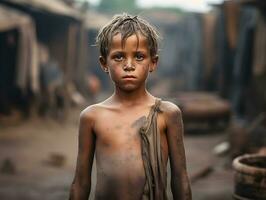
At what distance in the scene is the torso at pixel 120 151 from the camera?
2195 mm

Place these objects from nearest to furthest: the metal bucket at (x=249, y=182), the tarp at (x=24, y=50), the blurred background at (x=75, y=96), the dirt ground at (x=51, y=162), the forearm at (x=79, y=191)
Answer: the forearm at (x=79, y=191) < the metal bucket at (x=249, y=182) < the dirt ground at (x=51, y=162) < the blurred background at (x=75, y=96) < the tarp at (x=24, y=50)

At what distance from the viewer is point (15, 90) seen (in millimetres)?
11695

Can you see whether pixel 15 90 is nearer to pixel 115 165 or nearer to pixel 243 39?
pixel 243 39

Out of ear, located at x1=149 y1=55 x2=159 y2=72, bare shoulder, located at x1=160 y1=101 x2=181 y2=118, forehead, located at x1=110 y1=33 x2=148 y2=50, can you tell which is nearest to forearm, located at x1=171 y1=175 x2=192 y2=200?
bare shoulder, located at x1=160 y1=101 x2=181 y2=118

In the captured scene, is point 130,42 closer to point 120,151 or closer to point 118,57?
point 118,57

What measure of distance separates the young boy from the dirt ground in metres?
3.19

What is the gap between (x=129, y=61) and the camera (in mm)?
2141

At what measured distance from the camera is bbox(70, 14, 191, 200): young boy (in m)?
2.17

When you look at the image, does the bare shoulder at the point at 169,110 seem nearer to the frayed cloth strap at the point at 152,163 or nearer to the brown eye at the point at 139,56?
the frayed cloth strap at the point at 152,163

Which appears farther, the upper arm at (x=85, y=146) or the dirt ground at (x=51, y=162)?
the dirt ground at (x=51, y=162)

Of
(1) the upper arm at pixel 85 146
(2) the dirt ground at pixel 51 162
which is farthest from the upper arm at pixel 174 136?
(2) the dirt ground at pixel 51 162

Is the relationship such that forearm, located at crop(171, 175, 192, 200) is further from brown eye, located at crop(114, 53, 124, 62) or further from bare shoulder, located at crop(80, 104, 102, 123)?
brown eye, located at crop(114, 53, 124, 62)

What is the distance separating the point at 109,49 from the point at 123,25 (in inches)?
5.2

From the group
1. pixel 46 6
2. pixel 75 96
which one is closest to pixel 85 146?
pixel 46 6
